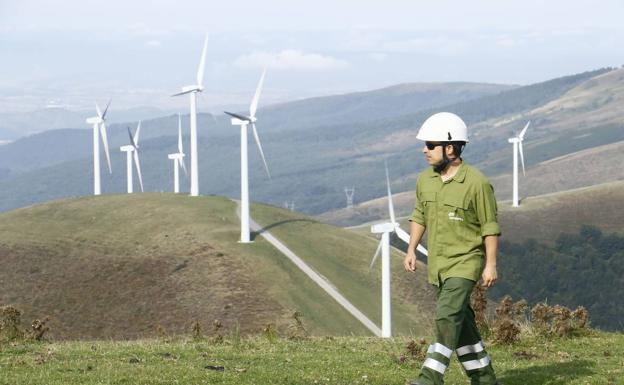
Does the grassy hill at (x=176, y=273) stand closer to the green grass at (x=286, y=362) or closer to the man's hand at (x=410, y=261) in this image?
the green grass at (x=286, y=362)

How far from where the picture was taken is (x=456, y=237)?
17969 mm

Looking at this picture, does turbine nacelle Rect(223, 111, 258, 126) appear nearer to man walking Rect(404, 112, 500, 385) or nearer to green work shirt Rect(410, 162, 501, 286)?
man walking Rect(404, 112, 500, 385)

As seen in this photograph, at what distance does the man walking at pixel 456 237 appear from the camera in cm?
1744

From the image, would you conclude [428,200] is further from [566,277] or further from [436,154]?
[566,277]

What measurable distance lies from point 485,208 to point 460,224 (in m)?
0.43

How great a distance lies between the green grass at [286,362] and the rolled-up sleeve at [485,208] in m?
3.26

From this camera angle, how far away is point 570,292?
18400 cm

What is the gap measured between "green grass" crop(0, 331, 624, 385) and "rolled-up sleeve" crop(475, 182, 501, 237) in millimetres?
3264

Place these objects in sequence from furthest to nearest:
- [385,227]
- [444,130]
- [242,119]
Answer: [242,119], [385,227], [444,130]

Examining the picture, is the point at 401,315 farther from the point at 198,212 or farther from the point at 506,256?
the point at 506,256

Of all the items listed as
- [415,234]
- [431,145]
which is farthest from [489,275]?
[431,145]

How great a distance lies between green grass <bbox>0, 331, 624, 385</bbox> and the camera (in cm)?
2005

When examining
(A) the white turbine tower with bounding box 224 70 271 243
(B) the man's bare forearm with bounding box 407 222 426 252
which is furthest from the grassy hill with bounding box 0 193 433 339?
(B) the man's bare forearm with bounding box 407 222 426 252

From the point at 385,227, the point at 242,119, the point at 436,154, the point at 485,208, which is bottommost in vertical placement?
the point at 385,227
